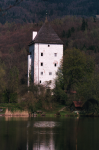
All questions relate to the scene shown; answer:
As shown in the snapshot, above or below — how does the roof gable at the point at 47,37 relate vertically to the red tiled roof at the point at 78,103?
above

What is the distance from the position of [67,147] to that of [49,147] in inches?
47.5

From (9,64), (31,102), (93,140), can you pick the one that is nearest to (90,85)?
(31,102)

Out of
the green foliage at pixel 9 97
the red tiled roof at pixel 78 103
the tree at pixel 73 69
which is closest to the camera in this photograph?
the red tiled roof at pixel 78 103

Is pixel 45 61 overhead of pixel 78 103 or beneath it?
overhead

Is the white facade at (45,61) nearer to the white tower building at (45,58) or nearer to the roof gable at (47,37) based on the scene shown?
the white tower building at (45,58)

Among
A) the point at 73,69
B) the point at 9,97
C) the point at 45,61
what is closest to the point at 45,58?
the point at 45,61

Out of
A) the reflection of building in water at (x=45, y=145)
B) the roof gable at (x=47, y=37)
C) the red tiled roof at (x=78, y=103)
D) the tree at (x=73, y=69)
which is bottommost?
the red tiled roof at (x=78, y=103)

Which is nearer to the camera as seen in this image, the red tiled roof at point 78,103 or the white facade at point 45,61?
the red tiled roof at point 78,103

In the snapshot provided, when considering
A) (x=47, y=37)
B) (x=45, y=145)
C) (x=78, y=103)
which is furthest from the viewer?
(x=47, y=37)

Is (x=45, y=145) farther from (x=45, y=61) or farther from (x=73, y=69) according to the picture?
(x=45, y=61)

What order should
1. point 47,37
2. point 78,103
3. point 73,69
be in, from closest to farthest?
point 78,103 < point 73,69 < point 47,37

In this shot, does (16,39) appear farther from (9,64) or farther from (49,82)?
(49,82)

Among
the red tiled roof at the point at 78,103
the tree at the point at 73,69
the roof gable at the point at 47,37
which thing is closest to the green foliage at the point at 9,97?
the tree at the point at 73,69

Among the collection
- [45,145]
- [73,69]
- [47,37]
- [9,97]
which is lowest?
[9,97]
